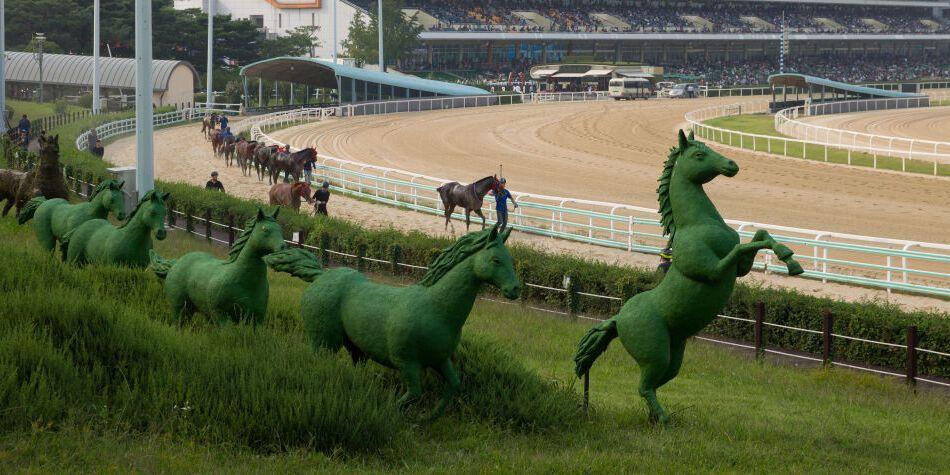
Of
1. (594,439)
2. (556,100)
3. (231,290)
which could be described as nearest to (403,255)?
(231,290)

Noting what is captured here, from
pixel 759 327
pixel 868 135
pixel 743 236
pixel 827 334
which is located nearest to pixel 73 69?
pixel 868 135

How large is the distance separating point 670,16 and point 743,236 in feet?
301

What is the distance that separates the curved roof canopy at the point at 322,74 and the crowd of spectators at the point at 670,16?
29725 mm

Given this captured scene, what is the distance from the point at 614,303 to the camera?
50.0 feet

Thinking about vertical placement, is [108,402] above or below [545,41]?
below

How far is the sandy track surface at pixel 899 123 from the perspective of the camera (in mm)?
46109

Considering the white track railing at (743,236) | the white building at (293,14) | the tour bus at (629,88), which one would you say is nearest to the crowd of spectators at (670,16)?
the white building at (293,14)

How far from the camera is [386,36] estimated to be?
267ft

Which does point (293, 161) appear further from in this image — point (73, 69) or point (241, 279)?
point (73, 69)

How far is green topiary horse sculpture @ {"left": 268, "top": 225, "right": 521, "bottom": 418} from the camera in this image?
8.07 metres

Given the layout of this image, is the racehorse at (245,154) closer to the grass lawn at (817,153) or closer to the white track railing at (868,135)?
the grass lawn at (817,153)

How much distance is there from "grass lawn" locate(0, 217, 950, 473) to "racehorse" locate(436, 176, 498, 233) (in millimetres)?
10640

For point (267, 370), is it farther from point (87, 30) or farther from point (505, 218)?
point (87, 30)

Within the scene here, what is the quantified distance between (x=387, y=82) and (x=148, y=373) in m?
52.6
